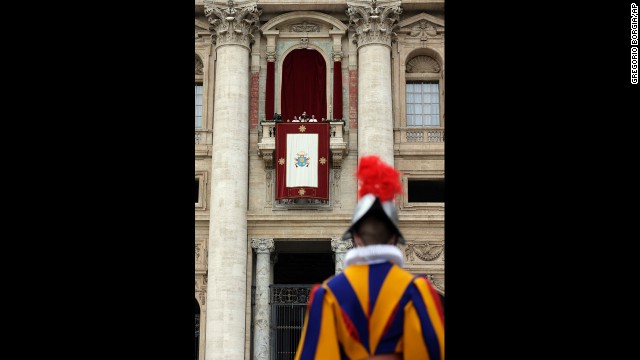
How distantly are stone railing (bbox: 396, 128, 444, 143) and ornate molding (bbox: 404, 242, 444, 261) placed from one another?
302 cm

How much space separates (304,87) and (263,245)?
4.75 m

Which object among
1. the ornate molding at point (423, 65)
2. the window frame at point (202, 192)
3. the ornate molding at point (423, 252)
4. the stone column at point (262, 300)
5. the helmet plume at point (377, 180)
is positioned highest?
the ornate molding at point (423, 65)

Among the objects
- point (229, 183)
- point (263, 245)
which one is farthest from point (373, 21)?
point (263, 245)

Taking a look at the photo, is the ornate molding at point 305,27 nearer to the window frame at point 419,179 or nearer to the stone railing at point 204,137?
the stone railing at point 204,137

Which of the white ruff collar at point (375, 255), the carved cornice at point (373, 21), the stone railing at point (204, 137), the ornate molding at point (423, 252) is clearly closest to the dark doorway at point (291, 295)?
the ornate molding at point (423, 252)

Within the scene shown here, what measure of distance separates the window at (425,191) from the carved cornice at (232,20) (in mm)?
6345

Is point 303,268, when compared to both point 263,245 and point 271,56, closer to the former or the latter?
point 263,245

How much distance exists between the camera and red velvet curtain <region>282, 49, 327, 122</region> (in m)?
25.4

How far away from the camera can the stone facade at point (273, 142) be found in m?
23.8

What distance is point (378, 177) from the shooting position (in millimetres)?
5414

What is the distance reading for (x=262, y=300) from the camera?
2394cm

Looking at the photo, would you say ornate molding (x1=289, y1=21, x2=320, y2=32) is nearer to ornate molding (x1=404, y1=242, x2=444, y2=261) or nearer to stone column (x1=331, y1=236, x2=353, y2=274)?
stone column (x1=331, y1=236, x2=353, y2=274)
